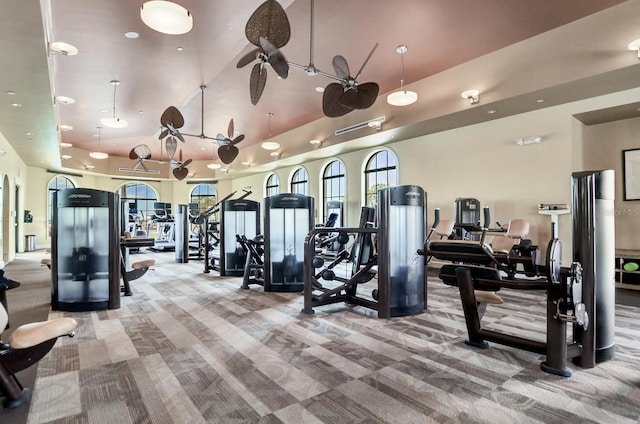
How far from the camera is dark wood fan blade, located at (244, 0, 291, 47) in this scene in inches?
129

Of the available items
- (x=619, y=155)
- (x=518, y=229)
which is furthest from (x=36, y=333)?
(x=619, y=155)

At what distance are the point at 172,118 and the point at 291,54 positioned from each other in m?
2.62

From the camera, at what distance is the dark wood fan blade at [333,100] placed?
16.7ft

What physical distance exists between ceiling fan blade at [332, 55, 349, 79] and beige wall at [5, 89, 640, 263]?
4.08 meters

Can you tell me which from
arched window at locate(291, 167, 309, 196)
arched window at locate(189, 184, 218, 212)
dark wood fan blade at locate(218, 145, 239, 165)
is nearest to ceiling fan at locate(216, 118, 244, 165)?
dark wood fan blade at locate(218, 145, 239, 165)

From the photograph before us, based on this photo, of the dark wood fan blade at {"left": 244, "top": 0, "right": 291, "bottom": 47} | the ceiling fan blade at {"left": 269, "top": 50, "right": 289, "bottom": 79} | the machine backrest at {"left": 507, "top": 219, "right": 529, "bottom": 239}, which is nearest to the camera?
the dark wood fan blade at {"left": 244, "top": 0, "right": 291, "bottom": 47}

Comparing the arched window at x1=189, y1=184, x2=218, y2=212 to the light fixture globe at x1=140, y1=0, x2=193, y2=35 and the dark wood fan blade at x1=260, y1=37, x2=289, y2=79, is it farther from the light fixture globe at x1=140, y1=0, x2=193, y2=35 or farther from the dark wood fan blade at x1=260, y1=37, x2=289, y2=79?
the dark wood fan blade at x1=260, y1=37, x2=289, y2=79

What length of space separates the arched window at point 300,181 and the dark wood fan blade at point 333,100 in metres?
8.27

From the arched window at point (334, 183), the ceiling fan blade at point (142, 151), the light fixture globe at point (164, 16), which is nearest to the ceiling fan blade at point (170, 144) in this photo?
the ceiling fan blade at point (142, 151)

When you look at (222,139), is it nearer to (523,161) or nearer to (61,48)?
(61,48)

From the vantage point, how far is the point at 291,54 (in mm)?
6820

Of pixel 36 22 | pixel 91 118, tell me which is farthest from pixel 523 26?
pixel 91 118

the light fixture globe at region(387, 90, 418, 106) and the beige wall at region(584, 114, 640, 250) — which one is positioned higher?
the light fixture globe at region(387, 90, 418, 106)

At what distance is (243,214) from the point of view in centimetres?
762
